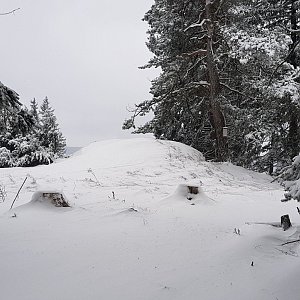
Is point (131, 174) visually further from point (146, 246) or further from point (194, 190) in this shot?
point (146, 246)

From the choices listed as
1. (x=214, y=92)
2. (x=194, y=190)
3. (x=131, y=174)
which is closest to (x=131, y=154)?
(x=131, y=174)

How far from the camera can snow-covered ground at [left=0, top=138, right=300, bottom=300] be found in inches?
110

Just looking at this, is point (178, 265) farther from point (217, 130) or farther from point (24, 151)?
point (24, 151)

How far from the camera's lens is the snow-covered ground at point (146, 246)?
278 cm

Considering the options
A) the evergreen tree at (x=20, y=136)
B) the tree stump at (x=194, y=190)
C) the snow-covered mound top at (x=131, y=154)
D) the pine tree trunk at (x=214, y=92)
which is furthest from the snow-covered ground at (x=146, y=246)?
the pine tree trunk at (x=214, y=92)

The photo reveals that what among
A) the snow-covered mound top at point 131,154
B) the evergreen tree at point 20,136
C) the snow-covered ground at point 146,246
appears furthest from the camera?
the snow-covered mound top at point 131,154

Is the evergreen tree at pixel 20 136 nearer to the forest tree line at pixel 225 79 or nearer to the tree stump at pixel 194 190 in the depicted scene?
the tree stump at pixel 194 190

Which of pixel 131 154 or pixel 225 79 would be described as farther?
pixel 225 79

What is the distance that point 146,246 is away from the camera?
3752 mm

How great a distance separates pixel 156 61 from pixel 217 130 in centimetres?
507

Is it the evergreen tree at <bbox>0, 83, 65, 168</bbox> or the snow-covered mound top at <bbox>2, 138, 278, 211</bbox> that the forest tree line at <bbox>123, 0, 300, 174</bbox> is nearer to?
the snow-covered mound top at <bbox>2, 138, 278, 211</bbox>

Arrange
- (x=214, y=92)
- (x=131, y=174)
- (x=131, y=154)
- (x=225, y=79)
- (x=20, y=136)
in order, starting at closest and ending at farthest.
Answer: (x=131, y=174) → (x=131, y=154) → (x=214, y=92) → (x=225, y=79) → (x=20, y=136)

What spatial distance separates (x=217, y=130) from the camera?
485 inches

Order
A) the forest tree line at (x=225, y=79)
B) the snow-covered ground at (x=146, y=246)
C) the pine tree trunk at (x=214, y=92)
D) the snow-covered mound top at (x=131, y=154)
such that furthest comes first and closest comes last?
the pine tree trunk at (x=214, y=92) < the forest tree line at (x=225, y=79) < the snow-covered mound top at (x=131, y=154) < the snow-covered ground at (x=146, y=246)
